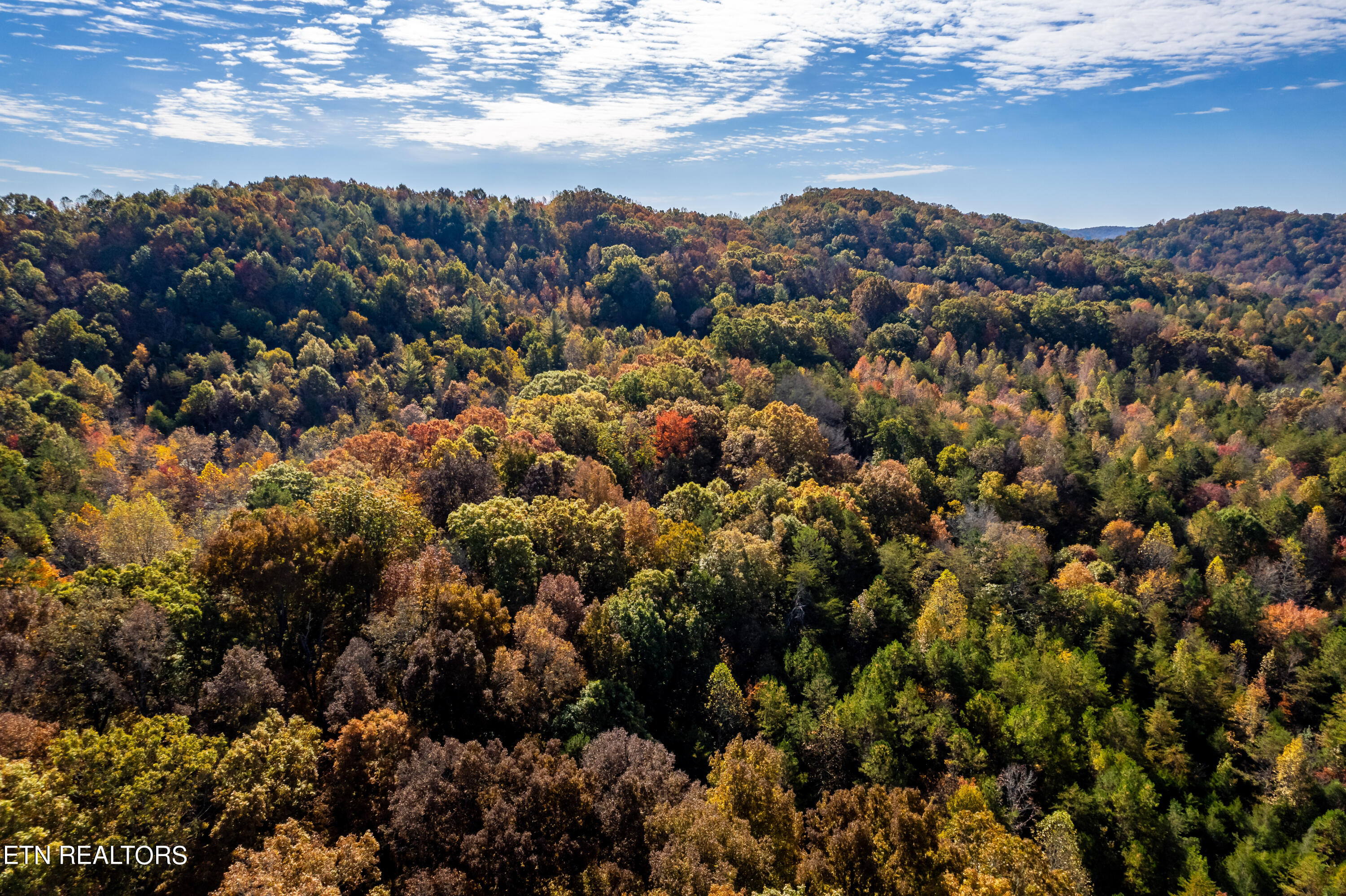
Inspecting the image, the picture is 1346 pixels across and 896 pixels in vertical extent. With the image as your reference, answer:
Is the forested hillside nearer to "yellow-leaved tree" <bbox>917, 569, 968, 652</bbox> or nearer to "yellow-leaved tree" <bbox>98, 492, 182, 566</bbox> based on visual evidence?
"yellow-leaved tree" <bbox>98, 492, 182, 566</bbox>

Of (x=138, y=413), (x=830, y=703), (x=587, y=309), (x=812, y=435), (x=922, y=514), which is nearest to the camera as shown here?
(x=830, y=703)

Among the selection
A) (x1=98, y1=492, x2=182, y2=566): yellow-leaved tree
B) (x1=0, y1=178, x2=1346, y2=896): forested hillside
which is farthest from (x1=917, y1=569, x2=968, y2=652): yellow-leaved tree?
(x1=98, y1=492, x2=182, y2=566): yellow-leaved tree

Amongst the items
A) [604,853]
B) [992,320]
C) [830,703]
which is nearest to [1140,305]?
[992,320]

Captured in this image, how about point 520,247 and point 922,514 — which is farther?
point 520,247

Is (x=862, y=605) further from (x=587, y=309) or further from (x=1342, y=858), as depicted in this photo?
(x=587, y=309)

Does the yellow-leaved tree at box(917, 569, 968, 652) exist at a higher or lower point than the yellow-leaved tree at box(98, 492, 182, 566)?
lower

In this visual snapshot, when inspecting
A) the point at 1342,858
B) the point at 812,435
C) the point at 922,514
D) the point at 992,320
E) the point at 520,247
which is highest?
the point at 520,247

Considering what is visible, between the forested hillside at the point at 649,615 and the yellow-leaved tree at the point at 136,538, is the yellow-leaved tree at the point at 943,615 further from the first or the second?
the yellow-leaved tree at the point at 136,538

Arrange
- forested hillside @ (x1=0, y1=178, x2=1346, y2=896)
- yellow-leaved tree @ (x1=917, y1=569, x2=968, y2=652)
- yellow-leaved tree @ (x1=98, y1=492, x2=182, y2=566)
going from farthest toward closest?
yellow-leaved tree @ (x1=98, y1=492, x2=182, y2=566)
yellow-leaved tree @ (x1=917, y1=569, x2=968, y2=652)
forested hillside @ (x1=0, y1=178, x2=1346, y2=896)

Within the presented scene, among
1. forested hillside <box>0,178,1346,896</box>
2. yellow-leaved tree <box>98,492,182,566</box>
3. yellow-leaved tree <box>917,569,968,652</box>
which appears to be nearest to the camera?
forested hillside <box>0,178,1346,896</box>
